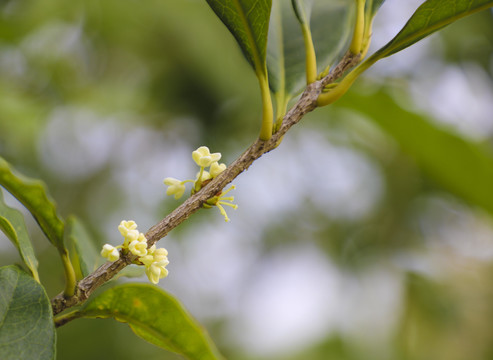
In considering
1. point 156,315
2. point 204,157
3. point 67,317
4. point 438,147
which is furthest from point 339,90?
point 438,147

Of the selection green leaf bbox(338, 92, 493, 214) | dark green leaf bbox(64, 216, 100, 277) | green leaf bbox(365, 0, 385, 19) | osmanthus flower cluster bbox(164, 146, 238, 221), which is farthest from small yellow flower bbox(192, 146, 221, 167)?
green leaf bbox(338, 92, 493, 214)

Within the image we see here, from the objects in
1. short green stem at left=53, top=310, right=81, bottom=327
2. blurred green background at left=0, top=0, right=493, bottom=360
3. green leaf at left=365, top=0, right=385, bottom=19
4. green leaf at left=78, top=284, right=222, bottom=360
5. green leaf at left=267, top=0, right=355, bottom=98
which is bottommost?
blurred green background at left=0, top=0, right=493, bottom=360

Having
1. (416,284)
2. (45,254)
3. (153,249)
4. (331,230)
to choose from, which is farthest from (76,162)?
(153,249)

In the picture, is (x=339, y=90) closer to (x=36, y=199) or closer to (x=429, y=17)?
(x=429, y=17)

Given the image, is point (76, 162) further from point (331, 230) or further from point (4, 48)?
point (331, 230)

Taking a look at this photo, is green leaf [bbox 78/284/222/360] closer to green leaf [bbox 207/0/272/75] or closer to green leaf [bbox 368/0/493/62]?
green leaf [bbox 207/0/272/75]

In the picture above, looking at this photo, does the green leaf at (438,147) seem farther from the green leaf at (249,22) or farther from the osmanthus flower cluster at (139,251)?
the osmanthus flower cluster at (139,251)
